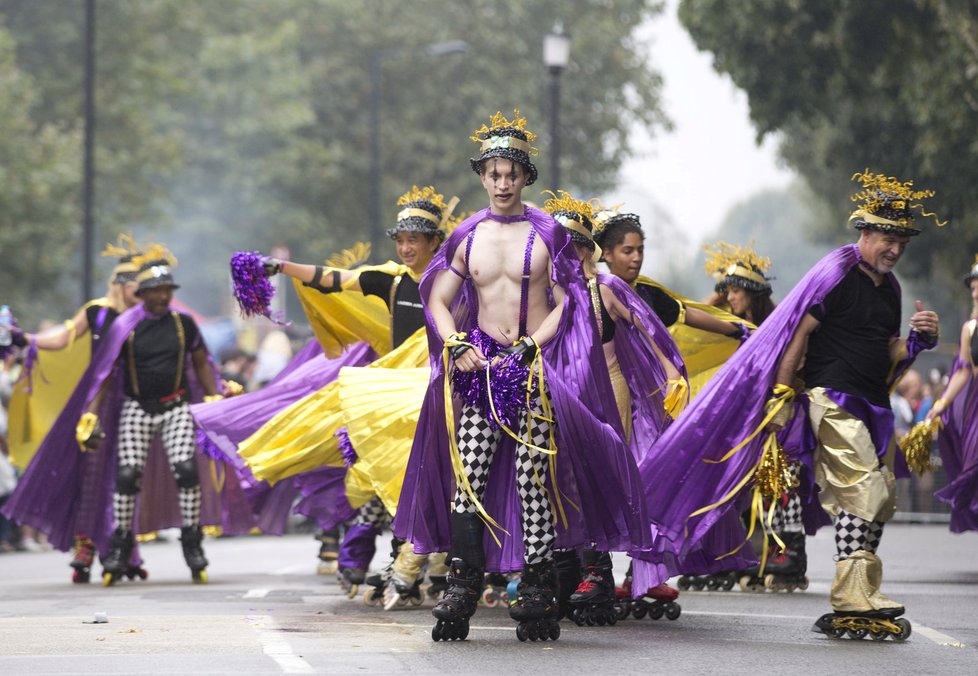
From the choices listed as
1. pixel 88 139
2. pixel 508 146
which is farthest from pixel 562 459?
pixel 88 139

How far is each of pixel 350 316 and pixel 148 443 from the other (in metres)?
2.41

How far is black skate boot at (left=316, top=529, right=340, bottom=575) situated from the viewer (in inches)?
588

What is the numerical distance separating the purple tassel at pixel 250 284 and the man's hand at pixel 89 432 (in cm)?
297

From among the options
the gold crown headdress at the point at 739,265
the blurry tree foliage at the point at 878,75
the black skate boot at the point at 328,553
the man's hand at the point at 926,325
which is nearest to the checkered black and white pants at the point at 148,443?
the black skate boot at the point at 328,553

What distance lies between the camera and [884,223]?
9562 millimetres

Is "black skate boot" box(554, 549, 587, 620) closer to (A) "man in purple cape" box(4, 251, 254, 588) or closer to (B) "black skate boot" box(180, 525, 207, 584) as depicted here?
(B) "black skate boot" box(180, 525, 207, 584)

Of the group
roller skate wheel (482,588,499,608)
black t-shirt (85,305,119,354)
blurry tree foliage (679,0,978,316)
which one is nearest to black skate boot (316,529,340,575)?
black t-shirt (85,305,119,354)

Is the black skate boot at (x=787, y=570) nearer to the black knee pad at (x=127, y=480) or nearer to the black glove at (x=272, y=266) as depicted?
the black glove at (x=272, y=266)

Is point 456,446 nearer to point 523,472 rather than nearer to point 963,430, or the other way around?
point 523,472

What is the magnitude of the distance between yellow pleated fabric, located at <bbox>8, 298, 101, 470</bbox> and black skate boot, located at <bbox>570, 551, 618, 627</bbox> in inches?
254

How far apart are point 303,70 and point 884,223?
146ft

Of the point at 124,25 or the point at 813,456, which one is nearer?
the point at 813,456

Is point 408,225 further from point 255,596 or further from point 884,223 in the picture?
point 884,223

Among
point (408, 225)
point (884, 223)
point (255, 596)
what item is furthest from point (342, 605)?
point (884, 223)
